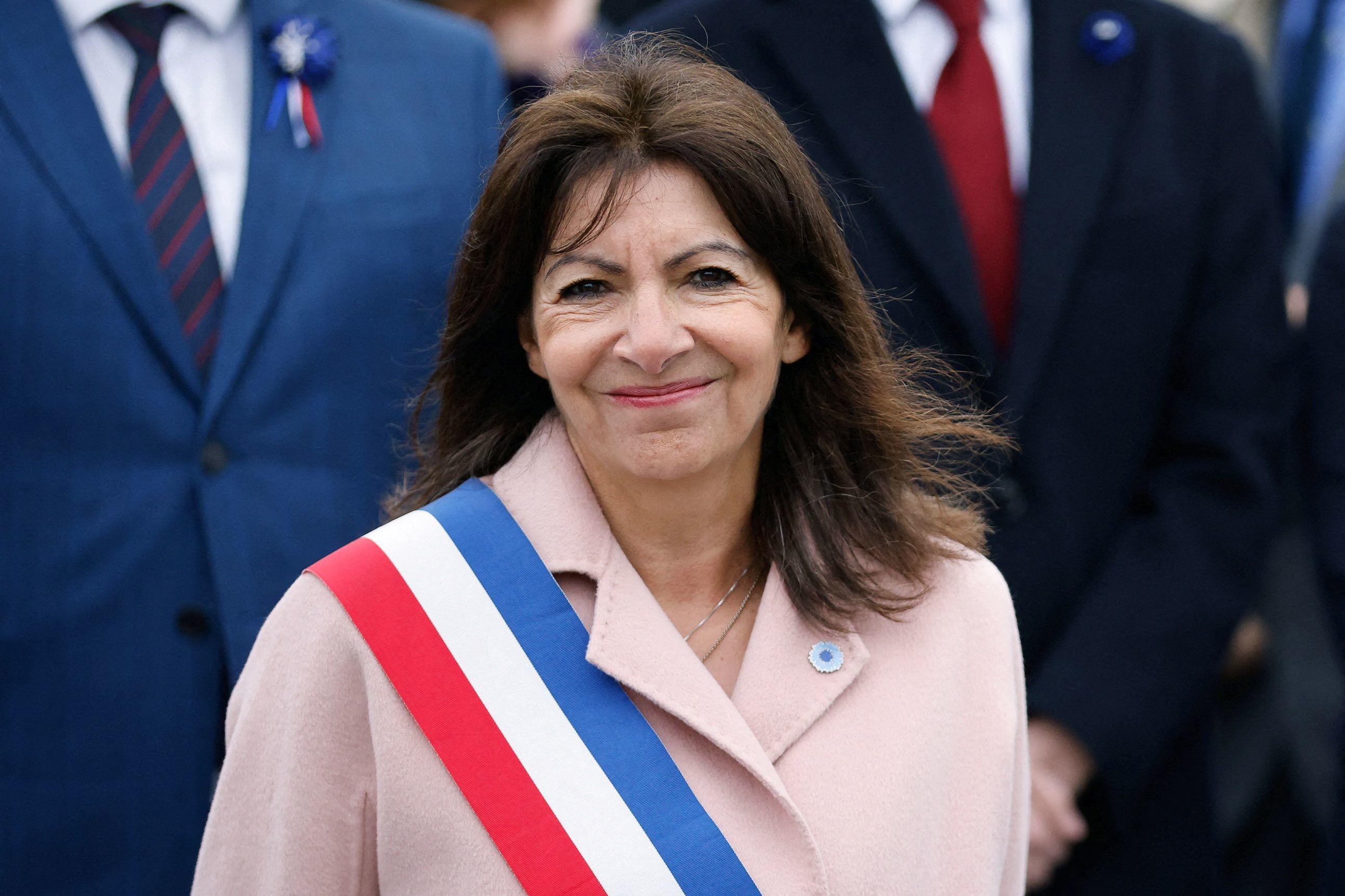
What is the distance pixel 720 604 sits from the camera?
8.78 feet

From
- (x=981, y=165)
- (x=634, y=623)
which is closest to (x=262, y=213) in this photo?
(x=634, y=623)

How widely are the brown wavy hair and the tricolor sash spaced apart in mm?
292

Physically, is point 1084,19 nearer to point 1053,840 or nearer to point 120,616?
point 1053,840

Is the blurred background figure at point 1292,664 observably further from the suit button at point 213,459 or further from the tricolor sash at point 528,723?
the suit button at point 213,459

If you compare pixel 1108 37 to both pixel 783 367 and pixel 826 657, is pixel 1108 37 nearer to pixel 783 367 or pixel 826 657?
pixel 783 367

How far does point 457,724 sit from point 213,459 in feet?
2.95

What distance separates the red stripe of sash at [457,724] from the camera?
2.30 m

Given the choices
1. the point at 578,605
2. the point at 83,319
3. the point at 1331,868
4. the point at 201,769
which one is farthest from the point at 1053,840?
the point at 83,319

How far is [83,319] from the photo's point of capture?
2.90 meters

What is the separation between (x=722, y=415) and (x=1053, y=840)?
1361 millimetres

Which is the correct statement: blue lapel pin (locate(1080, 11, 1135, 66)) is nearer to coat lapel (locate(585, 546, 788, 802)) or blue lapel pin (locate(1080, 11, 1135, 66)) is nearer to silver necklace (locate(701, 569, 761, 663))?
silver necklace (locate(701, 569, 761, 663))

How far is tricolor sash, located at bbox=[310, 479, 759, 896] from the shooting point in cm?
231

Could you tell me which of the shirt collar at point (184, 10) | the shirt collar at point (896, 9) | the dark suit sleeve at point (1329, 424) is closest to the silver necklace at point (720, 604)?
the shirt collar at point (896, 9)

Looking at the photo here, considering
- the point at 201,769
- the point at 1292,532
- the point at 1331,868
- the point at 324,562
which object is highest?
the point at 324,562
